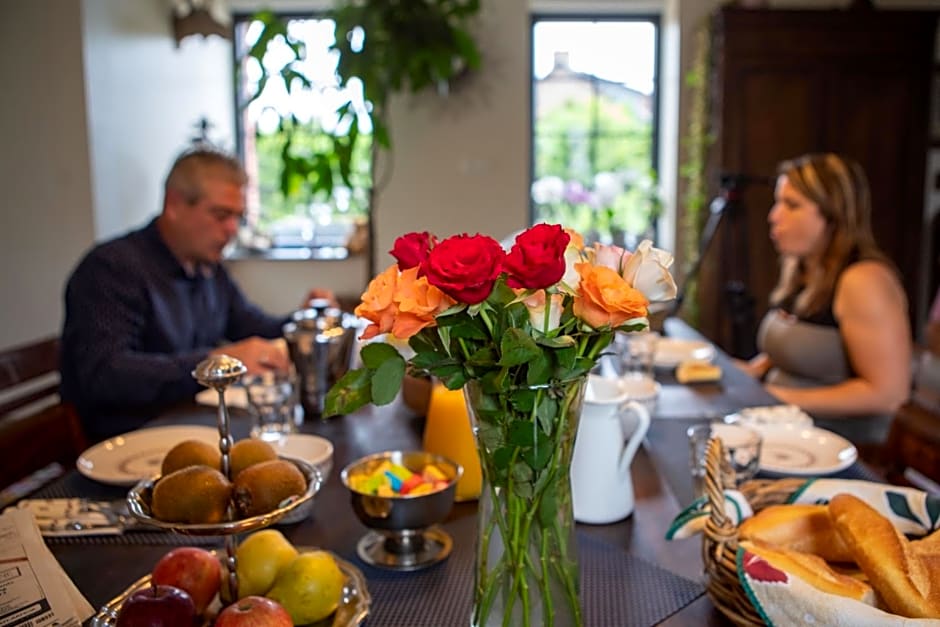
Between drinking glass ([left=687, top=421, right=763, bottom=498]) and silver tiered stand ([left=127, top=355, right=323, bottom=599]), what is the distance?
2.01ft

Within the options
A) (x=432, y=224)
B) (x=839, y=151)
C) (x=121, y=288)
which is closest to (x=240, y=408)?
(x=121, y=288)

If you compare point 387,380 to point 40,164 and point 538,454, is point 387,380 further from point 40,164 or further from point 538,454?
point 40,164

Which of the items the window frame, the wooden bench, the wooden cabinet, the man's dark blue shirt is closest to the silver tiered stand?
the wooden bench

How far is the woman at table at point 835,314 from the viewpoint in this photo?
227 cm

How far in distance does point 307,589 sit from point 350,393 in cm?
24

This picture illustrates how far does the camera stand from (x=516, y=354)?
73cm

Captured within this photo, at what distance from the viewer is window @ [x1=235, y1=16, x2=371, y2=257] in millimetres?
4156

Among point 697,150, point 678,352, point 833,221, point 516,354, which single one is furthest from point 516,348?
point 697,150

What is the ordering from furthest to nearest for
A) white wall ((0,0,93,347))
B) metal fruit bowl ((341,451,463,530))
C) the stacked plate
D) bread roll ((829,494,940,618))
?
white wall ((0,0,93,347)) → the stacked plate → metal fruit bowl ((341,451,463,530)) → bread roll ((829,494,940,618))

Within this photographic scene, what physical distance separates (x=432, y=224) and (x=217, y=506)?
13.1ft

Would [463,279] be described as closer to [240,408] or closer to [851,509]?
[851,509]

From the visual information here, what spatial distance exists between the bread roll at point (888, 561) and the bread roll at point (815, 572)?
2 cm

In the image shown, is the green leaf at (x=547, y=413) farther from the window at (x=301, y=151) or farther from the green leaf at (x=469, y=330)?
the window at (x=301, y=151)

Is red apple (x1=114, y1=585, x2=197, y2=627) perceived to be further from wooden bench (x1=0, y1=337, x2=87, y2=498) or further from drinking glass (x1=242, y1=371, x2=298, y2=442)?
wooden bench (x1=0, y1=337, x2=87, y2=498)
